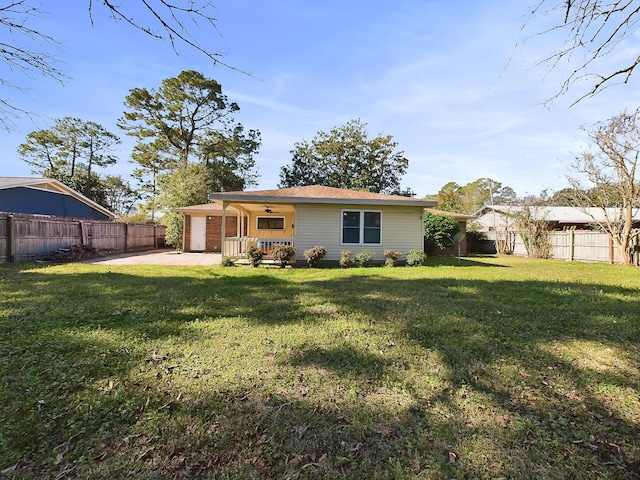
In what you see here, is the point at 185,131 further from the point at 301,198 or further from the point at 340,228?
the point at 340,228

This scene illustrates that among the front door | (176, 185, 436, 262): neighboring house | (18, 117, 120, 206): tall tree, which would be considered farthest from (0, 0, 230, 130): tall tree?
(18, 117, 120, 206): tall tree

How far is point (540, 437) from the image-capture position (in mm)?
2191

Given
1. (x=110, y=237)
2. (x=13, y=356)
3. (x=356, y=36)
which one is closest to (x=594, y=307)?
(x=356, y=36)

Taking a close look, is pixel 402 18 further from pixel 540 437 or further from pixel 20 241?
pixel 20 241

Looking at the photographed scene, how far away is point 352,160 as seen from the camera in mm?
29984

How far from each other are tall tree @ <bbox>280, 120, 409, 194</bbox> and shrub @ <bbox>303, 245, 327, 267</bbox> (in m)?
18.3

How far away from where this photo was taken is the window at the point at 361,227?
12.4 meters

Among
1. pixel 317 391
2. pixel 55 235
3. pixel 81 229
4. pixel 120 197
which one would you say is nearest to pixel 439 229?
pixel 317 391

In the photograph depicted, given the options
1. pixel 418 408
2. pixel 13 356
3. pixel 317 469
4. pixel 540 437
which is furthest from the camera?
pixel 13 356

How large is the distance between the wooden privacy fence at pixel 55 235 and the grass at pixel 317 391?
25.6 feet

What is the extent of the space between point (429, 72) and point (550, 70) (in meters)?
6.76

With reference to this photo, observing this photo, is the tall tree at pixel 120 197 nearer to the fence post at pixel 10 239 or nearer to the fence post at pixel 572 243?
the fence post at pixel 10 239

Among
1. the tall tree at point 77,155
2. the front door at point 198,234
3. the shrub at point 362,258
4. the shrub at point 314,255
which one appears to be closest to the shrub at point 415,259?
the shrub at point 362,258

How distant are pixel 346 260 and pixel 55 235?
1162 centimetres
